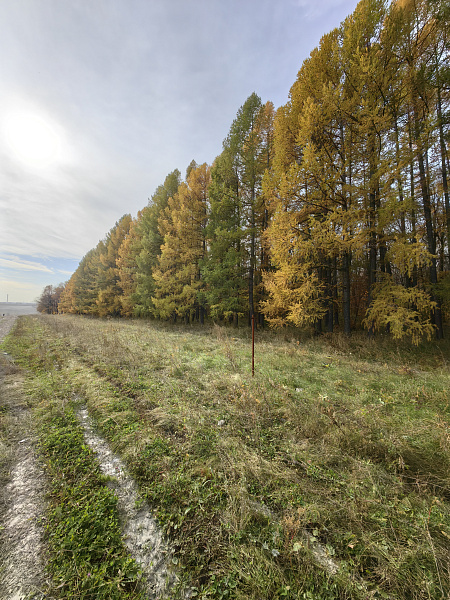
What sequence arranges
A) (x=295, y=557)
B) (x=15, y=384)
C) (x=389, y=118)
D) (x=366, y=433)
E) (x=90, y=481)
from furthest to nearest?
1. (x=389, y=118)
2. (x=15, y=384)
3. (x=366, y=433)
4. (x=90, y=481)
5. (x=295, y=557)

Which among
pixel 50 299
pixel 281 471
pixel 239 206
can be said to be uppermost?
pixel 239 206

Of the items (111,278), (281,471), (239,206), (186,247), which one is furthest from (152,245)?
(281,471)

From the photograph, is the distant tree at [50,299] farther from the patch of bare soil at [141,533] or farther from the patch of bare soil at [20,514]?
the patch of bare soil at [141,533]

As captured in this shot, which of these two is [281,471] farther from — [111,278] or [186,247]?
[111,278]

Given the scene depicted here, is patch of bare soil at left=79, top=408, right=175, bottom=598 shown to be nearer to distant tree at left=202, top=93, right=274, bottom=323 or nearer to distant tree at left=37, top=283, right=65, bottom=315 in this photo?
distant tree at left=202, top=93, right=274, bottom=323

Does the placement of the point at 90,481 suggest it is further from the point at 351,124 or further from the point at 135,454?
the point at 351,124

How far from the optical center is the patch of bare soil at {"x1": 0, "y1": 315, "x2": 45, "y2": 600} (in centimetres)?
169

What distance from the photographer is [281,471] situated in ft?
8.89

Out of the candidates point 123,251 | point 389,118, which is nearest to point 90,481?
point 389,118

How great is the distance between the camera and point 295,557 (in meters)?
1.80

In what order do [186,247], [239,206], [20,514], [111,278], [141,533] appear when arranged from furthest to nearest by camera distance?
1. [111,278]
2. [186,247]
3. [239,206]
4. [20,514]
5. [141,533]

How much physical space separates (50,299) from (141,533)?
264 ft

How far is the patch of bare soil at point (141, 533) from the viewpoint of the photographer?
68.9 inches

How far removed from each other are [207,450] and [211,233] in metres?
12.5
